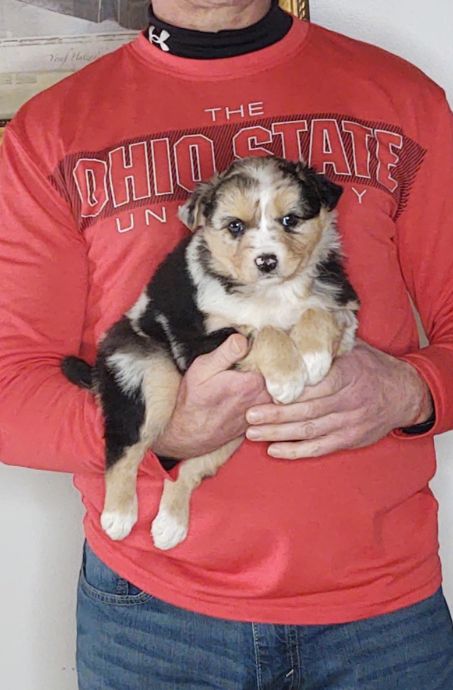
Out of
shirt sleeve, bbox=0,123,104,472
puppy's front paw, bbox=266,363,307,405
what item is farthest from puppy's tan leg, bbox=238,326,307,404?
shirt sleeve, bbox=0,123,104,472

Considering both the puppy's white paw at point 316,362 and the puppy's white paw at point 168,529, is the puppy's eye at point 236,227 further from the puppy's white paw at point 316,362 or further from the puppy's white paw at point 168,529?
the puppy's white paw at point 168,529

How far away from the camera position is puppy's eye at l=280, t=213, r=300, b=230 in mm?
1460

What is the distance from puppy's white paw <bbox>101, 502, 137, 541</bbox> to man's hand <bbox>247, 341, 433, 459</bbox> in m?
0.22

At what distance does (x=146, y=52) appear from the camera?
1675 millimetres

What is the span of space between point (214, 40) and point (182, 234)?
0.32 m

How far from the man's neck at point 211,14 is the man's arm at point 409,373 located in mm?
323

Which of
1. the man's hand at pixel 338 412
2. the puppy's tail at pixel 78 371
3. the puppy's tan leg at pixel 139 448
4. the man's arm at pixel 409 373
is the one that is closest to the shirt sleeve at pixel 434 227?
the man's arm at pixel 409 373

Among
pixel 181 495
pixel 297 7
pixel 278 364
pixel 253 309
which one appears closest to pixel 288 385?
pixel 278 364

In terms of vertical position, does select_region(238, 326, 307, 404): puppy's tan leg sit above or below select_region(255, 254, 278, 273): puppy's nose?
below

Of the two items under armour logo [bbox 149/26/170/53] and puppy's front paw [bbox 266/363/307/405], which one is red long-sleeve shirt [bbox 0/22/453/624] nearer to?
under armour logo [bbox 149/26/170/53]

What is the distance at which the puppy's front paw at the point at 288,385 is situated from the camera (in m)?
1.40

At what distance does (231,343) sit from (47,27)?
3.10ft

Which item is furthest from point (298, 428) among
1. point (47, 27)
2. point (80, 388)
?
point (47, 27)

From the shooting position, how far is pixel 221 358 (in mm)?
1415
